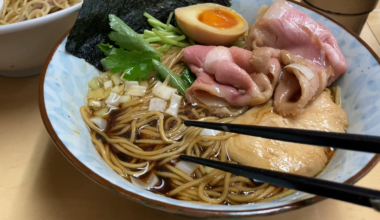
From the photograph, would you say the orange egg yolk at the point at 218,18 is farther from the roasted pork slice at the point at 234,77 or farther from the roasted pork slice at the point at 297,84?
the roasted pork slice at the point at 297,84

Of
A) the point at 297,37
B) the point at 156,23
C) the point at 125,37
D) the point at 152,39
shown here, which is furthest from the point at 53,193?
the point at 297,37

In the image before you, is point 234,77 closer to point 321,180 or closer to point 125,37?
point 125,37

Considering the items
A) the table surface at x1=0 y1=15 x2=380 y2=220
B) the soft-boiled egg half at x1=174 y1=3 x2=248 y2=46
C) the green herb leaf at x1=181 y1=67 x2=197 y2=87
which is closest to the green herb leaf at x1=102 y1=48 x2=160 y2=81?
the green herb leaf at x1=181 y1=67 x2=197 y2=87

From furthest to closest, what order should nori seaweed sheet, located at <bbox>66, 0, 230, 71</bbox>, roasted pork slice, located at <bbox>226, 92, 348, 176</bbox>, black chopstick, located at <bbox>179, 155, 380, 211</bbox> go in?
nori seaweed sheet, located at <bbox>66, 0, 230, 71</bbox> < roasted pork slice, located at <bbox>226, 92, 348, 176</bbox> < black chopstick, located at <bbox>179, 155, 380, 211</bbox>

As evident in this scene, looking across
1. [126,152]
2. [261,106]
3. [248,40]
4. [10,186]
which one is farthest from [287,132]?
[10,186]

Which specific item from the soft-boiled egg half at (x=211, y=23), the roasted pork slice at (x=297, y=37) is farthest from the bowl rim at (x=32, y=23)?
the roasted pork slice at (x=297, y=37)

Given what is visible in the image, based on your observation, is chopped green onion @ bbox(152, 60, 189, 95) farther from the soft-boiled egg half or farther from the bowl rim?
the bowl rim

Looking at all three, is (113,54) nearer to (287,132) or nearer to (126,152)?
(126,152)
